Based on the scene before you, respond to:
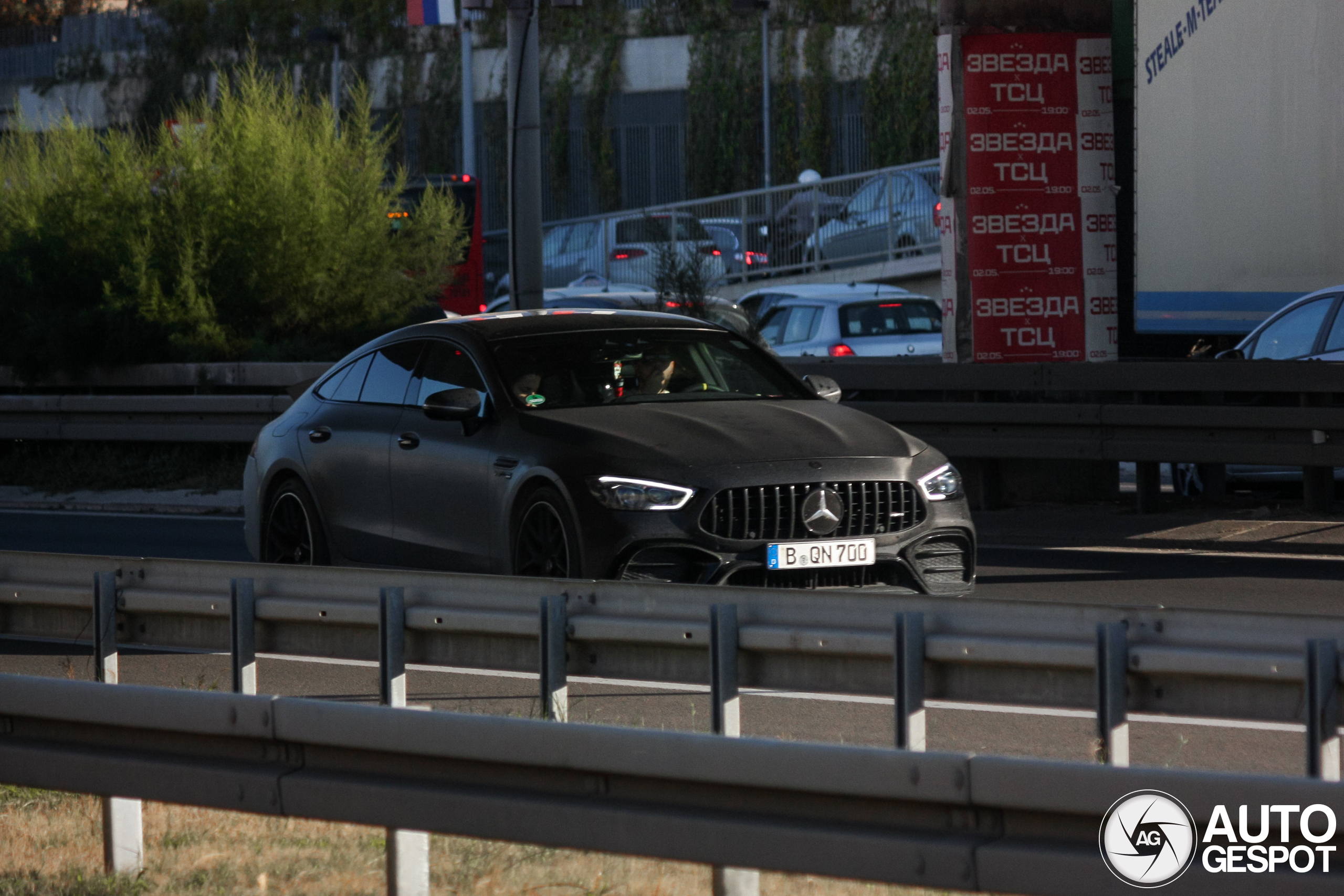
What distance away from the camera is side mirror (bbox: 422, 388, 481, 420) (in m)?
8.71

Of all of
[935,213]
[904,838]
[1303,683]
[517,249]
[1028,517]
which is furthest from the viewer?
[935,213]

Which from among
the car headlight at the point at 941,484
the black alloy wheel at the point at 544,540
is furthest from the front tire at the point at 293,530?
the car headlight at the point at 941,484

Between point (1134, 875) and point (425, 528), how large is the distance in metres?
5.96

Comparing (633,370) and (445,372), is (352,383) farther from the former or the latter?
(633,370)

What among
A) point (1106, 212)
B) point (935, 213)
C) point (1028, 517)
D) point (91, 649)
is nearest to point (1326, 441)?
point (1028, 517)

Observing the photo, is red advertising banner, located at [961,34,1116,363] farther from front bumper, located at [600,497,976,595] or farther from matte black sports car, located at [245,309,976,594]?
front bumper, located at [600,497,976,595]

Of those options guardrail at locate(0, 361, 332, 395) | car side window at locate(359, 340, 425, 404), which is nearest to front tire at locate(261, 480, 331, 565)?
car side window at locate(359, 340, 425, 404)

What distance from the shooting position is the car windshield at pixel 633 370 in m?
8.86

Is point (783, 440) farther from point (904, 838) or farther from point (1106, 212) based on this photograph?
point (1106, 212)

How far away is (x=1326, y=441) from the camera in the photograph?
1264 centimetres

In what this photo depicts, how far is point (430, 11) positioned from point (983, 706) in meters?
19.6

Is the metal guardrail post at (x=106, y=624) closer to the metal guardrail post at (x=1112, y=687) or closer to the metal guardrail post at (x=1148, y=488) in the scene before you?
the metal guardrail post at (x=1112, y=687)

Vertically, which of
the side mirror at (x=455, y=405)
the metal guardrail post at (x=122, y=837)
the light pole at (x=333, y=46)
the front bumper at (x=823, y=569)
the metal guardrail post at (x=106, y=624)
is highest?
the light pole at (x=333, y=46)

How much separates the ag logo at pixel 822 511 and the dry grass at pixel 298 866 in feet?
8.60
